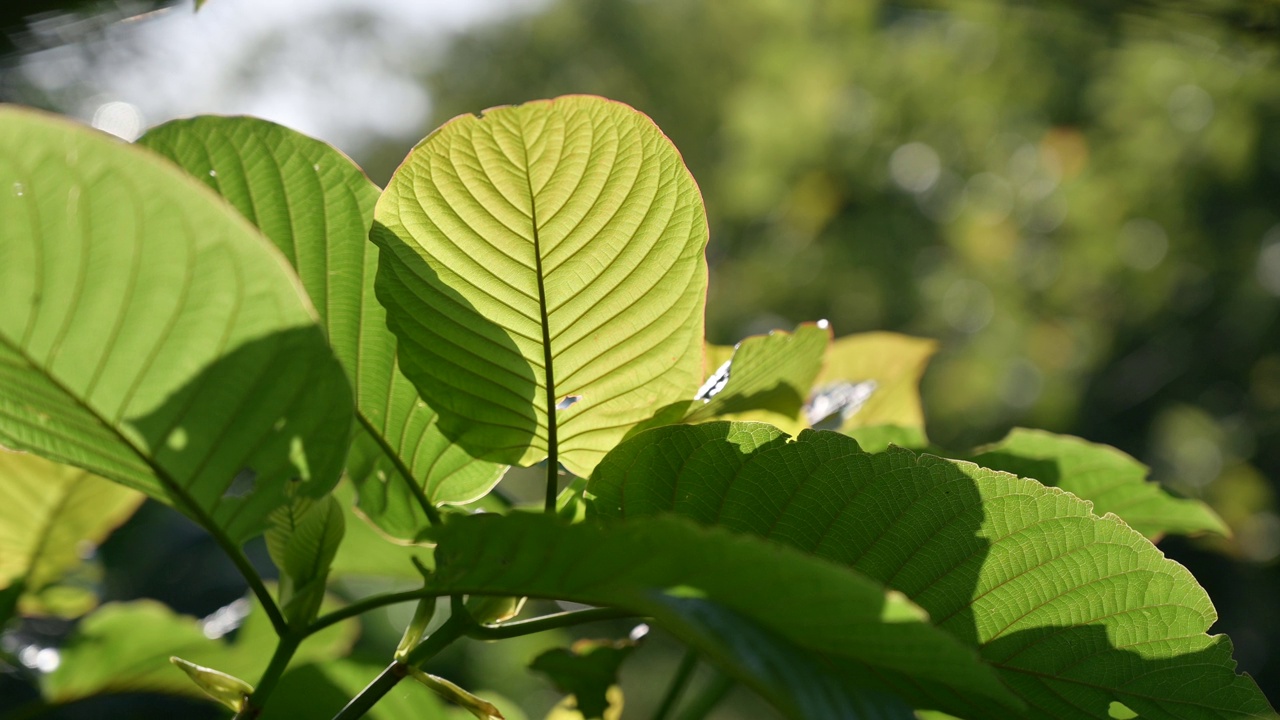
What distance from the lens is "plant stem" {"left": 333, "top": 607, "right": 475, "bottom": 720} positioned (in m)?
0.43

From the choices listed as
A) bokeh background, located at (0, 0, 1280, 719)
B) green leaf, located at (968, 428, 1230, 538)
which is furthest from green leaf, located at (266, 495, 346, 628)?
bokeh background, located at (0, 0, 1280, 719)

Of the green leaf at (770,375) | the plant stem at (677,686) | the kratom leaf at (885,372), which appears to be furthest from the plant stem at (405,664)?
the kratom leaf at (885,372)

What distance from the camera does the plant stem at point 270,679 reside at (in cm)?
43

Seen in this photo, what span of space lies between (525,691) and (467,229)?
6603mm

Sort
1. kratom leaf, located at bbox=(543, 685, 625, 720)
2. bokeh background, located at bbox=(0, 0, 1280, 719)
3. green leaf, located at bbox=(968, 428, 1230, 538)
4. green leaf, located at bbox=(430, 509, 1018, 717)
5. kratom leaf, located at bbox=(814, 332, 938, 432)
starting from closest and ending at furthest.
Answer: green leaf, located at bbox=(430, 509, 1018, 717) < green leaf, located at bbox=(968, 428, 1230, 538) < kratom leaf, located at bbox=(543, 685, 625, 720) < kratom leaf, located at bbox=(814, 332, 938, 432) < bokeh background, located at bbox=(0, 0, 1280, 719)

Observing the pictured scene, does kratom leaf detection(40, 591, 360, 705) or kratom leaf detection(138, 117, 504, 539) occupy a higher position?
kratom leaf detection(138, 117, 504, 539)

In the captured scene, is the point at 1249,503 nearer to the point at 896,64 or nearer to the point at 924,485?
the point at 896,64

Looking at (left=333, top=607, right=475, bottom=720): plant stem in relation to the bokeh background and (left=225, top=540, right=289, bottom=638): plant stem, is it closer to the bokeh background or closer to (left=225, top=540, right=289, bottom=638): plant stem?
(left=225, top=540, right=289, bottom=638): plant stem

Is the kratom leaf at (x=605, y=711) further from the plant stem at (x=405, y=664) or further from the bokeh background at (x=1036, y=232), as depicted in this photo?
the bokeh background at (x=1036, y=232)

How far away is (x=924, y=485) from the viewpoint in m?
0.44

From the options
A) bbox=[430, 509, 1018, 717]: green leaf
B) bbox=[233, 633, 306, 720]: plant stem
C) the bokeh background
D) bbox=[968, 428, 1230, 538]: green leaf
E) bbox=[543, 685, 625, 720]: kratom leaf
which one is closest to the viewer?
bbox=[430, 509, 1018, 717]: green leaf

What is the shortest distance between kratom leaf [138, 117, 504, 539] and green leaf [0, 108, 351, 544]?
0.25 feet

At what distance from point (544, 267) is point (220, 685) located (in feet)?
0.89

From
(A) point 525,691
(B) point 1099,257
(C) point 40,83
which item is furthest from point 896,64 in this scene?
(C) point 40,83
